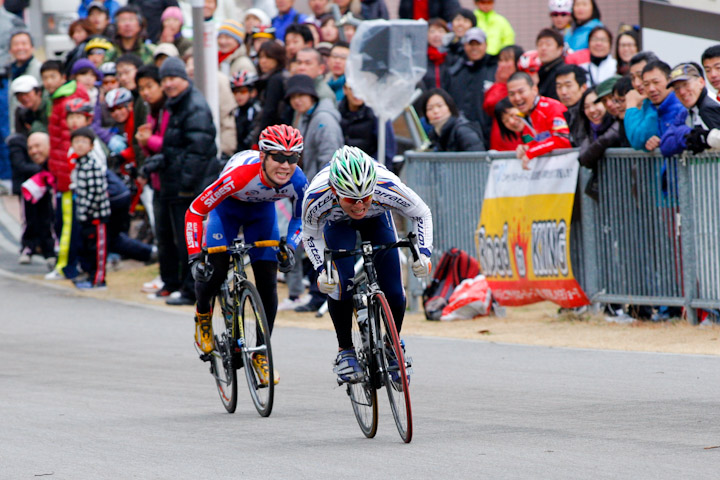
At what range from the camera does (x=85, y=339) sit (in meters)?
13.6

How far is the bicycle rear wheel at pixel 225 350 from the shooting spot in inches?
364

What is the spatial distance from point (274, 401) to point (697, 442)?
3.44 m

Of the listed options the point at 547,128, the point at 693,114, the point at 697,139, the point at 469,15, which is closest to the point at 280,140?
the point at 697,139

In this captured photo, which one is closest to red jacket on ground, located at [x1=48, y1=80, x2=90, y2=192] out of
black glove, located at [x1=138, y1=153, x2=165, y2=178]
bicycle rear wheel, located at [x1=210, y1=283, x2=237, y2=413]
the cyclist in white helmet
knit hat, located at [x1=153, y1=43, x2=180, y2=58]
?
knit hat, located at [x1=153, y1=43, x2=180, y2=58]

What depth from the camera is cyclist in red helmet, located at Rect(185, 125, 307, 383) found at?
8.85 metres

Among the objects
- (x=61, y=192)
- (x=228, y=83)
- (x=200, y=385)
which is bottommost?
(x=200, y=385)

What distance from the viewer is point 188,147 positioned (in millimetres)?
15148

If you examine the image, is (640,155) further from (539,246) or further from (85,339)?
(85,339)

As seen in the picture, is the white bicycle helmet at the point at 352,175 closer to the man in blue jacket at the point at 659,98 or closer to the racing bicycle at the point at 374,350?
the racing bicycle at the point at 374,350

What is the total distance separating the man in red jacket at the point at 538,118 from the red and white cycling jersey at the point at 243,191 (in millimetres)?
4658

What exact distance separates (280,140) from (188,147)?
21.5ft

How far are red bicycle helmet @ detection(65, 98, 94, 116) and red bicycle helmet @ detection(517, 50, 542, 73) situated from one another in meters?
5.98

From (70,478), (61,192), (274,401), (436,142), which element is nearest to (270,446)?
(70,478)

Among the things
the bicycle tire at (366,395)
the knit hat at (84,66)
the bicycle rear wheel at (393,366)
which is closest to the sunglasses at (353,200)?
the bicycle rear wheel at (393,366)
